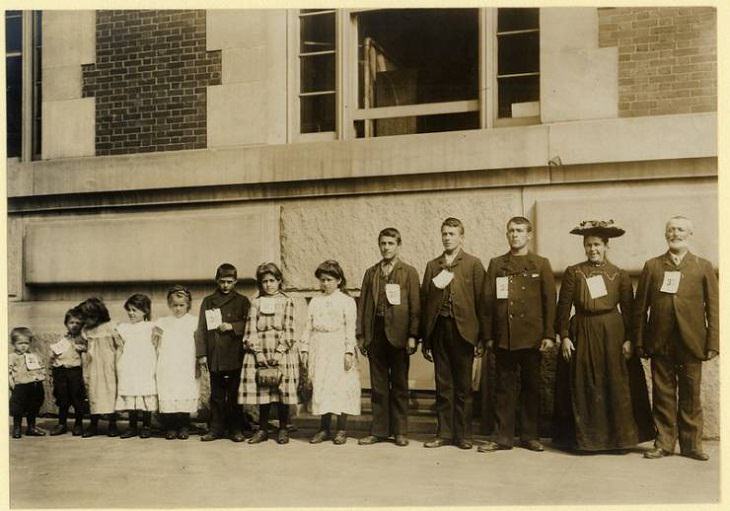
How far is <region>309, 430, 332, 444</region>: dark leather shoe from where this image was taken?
6570 mm

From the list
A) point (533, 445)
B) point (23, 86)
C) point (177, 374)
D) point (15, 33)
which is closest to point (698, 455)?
point (533, 445)

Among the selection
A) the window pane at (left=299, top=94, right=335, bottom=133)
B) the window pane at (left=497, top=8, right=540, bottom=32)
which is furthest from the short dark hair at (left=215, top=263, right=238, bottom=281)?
the window pane at (left=497, top=8, right=540, bottom=32)

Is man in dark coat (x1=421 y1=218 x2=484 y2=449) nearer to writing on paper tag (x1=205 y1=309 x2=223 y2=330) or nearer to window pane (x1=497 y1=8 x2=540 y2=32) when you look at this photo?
writing on paper tag (x1=205 y1=309 x2=223 y2=330)

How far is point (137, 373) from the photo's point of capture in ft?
23.2

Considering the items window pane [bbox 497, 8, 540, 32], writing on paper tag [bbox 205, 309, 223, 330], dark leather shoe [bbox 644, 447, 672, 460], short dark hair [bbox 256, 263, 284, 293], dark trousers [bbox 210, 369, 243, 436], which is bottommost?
dark leather shoe [bbox 644, 447, 672, 460]

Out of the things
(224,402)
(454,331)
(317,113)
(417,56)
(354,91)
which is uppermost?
(417,56)

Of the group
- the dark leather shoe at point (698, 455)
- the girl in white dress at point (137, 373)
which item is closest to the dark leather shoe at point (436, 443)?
the dark leather shoe at point (698, 455)

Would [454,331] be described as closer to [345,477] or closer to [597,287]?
[597,287]

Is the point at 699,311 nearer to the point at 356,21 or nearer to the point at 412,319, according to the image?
the point at 412,319

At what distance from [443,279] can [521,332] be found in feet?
2.25

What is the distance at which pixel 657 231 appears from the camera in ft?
21.7

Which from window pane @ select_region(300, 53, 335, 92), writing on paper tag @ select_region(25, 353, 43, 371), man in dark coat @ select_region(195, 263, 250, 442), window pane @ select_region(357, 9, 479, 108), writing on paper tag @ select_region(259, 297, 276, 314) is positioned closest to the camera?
writing on paper tag @ select_region(259, 297, 276, 314)

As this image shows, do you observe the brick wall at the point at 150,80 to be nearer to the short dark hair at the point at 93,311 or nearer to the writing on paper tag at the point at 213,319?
the short dark hair at the point at 93,311

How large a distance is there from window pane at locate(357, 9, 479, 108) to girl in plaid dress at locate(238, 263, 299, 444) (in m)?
2.11
